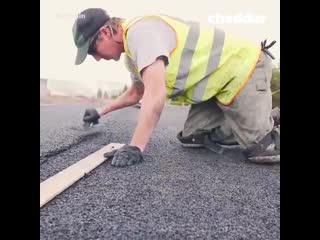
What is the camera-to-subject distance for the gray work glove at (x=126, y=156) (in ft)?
3.05

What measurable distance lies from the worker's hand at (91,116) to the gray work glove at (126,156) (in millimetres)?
165

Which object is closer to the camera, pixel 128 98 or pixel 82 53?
pixel 82 53

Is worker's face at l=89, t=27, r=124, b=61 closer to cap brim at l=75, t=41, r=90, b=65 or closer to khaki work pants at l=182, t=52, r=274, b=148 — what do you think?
cap brim at l=75, t=41, r=90, b=65


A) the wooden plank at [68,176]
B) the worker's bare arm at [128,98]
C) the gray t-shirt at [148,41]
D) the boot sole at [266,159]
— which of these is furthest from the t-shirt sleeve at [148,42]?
the boot sole at [266,159]

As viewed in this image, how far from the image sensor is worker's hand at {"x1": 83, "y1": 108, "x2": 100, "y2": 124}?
42.5 inches

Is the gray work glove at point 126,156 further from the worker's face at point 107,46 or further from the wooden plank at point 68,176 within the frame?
the worker's face at point 107,46

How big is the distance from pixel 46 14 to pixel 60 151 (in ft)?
1.05

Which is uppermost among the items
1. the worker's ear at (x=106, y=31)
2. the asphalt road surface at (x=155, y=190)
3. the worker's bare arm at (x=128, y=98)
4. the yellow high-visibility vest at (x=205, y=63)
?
the worker's ear at (x=106, y=31)

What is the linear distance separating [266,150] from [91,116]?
46cm

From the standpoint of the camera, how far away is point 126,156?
93cm

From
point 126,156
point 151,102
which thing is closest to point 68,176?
point 126,156

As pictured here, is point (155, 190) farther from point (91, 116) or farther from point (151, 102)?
point (91, 116)

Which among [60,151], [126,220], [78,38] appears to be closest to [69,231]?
[126,220]
